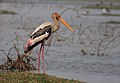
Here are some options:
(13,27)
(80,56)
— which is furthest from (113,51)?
(13,27)

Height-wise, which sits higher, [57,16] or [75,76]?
[57,16]

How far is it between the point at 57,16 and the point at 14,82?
2.63 m

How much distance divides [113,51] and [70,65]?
153 inches

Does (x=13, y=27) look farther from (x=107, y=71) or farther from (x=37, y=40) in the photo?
(x=37, y=40)

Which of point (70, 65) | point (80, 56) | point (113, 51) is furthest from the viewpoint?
point (113, 51)

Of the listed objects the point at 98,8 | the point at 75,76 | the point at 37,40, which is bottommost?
the point at 75,76

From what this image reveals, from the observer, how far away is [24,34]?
20.8m

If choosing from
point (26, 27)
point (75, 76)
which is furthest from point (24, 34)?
point (75, 76)

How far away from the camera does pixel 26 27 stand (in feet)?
75.5

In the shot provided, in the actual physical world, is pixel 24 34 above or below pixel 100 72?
above

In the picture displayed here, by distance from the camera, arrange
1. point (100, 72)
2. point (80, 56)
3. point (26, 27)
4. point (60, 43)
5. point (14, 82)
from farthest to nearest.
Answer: point (26, 27) → point (60, 43) → point (80, 56) → point (100, 72) → point (14, 82)

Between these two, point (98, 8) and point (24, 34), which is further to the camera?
point (98, 8)

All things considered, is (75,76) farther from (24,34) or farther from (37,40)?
(24,34)

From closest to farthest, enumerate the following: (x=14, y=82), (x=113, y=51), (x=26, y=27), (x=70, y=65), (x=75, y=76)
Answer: (x=14, y=82), (x=75, y=76), (x=70, y=65), (x=113, y=51), (x=26, y=27)
